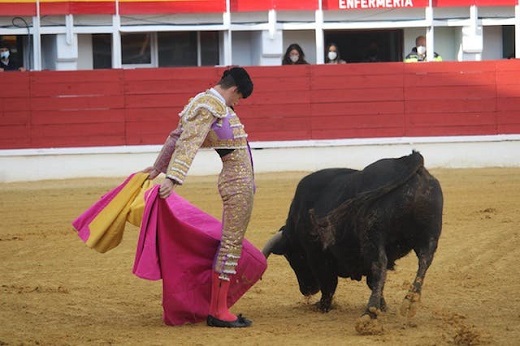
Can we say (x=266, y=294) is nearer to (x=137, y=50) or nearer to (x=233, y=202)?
(x=233, y=202)

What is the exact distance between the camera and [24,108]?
12.8 metres

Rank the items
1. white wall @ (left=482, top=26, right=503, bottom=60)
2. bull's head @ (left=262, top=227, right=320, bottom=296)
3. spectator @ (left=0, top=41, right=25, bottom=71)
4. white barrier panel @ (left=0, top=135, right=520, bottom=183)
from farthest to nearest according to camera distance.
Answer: white wall @ (left=482, top=26, right=503, bottom=60), spectator @ (left=0, top=41, right=25, bottom=71), white barrier panel @ (left=0, top=135, right=520, bottom=183), bull's head @ (left=262, top=227, right=320, bottom=296)

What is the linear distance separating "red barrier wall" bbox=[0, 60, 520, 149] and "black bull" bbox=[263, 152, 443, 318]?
295 inches

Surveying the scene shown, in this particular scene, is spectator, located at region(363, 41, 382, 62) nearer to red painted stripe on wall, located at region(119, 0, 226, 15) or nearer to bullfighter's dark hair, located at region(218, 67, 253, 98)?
red painted stripe on wall, located at region(119, 0, 226, 15)

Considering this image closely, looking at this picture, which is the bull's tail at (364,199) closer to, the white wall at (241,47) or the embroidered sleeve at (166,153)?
the embroidered sleeve at (166,153)

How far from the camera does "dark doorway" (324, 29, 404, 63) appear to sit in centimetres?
1669

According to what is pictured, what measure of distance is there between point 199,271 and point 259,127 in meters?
7.78

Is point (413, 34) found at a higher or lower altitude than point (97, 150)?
higher

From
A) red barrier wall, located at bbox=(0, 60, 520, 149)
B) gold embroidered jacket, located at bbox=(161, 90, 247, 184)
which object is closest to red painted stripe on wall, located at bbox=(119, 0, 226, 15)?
red barrier wall, located at bbox=(0, 60, 520, 149)

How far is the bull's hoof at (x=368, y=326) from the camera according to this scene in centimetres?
496

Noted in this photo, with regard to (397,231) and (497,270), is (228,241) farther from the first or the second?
(497,270)

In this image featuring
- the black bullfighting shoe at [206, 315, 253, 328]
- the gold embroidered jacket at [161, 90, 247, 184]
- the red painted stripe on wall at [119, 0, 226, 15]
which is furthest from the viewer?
the red painted stripe on wall at [119, 0, 226, 15]

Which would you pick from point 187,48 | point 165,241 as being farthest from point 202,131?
point 187,48

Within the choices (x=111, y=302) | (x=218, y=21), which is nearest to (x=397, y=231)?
(x=111, y=302)
